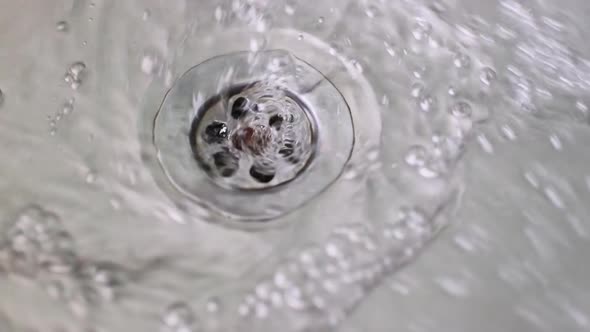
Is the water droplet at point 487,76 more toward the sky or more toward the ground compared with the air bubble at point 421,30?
more toward the ground

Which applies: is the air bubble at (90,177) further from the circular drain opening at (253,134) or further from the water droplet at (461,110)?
the water droplet at (461,110)

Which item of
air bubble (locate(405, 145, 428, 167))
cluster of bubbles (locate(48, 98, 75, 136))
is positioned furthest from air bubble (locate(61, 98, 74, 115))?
air bubble (locate(405, 145, 428, 167))

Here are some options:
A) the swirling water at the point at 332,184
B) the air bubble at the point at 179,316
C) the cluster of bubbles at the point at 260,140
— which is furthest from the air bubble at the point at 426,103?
the air bubble at the point at 179,316

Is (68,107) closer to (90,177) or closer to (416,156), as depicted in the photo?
(90,177)

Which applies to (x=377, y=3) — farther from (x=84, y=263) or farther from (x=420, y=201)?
(x=84, y=263)

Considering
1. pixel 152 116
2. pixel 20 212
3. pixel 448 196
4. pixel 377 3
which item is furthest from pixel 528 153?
pixel 20 212

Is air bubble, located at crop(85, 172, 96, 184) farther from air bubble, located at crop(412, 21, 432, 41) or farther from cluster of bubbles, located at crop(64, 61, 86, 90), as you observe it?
air bubble, located at crop(412, 21, 432, 41)
